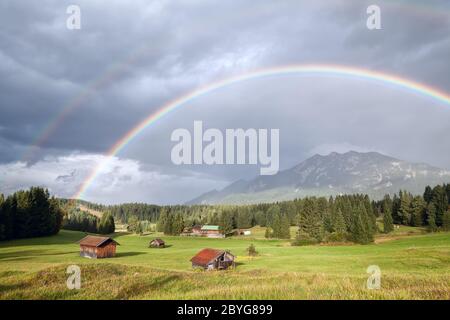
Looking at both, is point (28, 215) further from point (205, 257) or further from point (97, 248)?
point (205, 257)

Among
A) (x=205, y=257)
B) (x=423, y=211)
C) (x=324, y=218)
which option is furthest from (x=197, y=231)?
(x=205, y=257)

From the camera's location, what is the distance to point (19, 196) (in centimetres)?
12588

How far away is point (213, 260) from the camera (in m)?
59.3

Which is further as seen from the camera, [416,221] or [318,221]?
[416,221]

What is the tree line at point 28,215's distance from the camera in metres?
115

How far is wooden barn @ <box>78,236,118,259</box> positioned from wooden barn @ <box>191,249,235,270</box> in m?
36.6

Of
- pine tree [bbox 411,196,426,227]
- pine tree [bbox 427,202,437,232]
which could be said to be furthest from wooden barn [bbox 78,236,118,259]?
pine tree [bbox 411,196,426,227]

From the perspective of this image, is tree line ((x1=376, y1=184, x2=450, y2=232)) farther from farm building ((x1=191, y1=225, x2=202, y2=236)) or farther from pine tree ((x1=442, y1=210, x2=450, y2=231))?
farm building ((x1=191, y1=225, x2=202, y2=236))

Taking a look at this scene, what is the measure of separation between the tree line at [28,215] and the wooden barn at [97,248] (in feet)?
131

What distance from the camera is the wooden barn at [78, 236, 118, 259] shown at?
86500mm

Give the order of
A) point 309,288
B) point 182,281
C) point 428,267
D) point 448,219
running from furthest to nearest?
point 448,219
point 428,267
point 182,281
point 309,288

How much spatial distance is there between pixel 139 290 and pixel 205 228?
16572 centimetres
